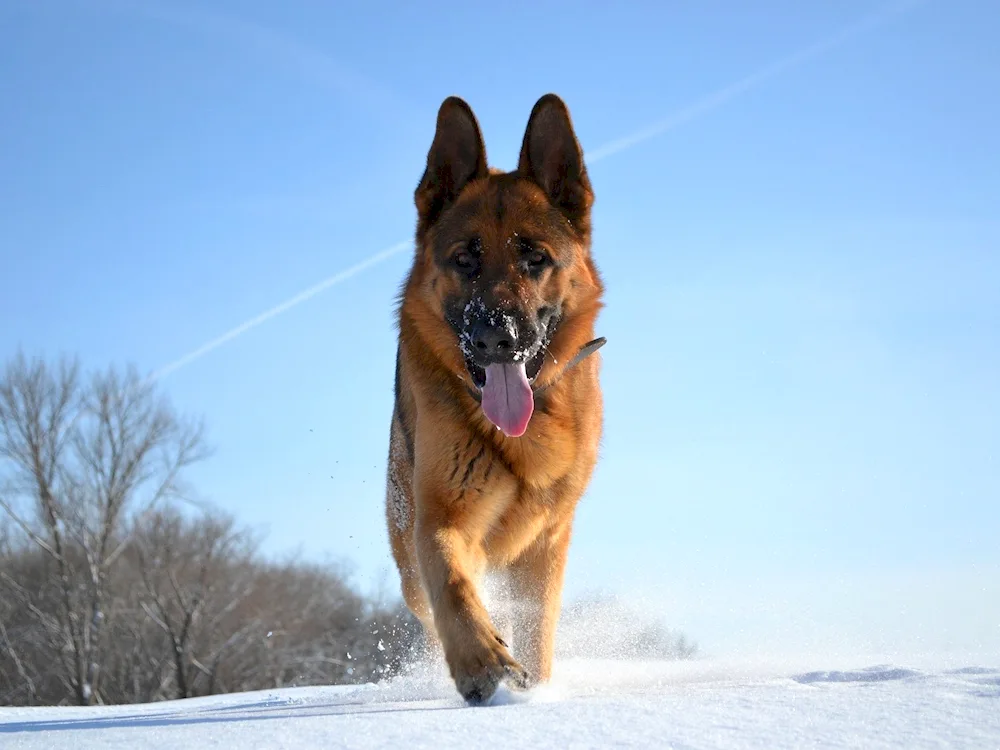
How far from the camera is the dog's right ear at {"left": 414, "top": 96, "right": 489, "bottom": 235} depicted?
15.6ft

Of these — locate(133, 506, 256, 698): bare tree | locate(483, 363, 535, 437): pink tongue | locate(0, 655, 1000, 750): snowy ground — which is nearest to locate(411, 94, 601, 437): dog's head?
locate(483, 363, 535, 437): pink tongue

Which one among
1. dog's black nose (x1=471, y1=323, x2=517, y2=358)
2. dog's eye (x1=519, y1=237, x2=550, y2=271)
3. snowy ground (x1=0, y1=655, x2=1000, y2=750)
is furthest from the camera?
dog's eye (x1=519, y1=237, x2=550, y2=271)

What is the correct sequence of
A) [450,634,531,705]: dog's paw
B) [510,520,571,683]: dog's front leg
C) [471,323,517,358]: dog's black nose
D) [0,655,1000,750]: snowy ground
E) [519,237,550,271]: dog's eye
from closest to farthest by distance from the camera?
[0,655,1000,750]: snowy ground < [450,634,531,705]: dog's paw < [471,323,517,358]: dog's black nose < [519,237,550,271]: dog's eye < [510,520,571,683]: dog's front leg

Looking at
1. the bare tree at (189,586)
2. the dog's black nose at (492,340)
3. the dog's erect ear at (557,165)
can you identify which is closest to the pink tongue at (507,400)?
the dog's black nose at (492,340)

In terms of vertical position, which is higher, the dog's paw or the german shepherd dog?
the german shepherd dog

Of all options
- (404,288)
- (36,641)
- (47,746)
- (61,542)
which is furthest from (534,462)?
(36,641)

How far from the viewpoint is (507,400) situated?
4141 millimetres

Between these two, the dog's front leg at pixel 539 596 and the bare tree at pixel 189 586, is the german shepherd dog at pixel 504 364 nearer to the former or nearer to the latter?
the dog's front leg at pixel 539 596

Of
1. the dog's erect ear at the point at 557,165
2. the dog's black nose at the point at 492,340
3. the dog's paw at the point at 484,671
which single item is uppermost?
the dog's erect ear at the point at 557,165

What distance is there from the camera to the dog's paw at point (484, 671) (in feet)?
10.2

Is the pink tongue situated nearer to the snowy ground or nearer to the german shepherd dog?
the german shepherd dog

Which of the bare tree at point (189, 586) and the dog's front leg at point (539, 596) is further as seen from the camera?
the bare tree at point (189, 586)

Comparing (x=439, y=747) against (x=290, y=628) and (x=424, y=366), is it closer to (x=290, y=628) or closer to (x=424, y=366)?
(x=424, y=366)

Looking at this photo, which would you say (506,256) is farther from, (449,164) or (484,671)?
(484,671)
